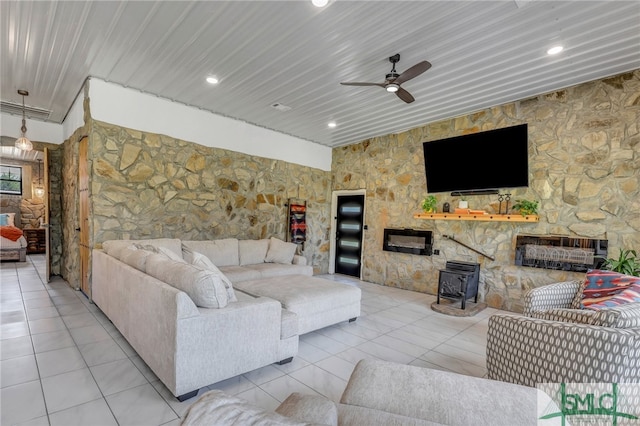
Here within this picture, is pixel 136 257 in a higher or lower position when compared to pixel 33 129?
lower

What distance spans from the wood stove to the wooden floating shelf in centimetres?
73

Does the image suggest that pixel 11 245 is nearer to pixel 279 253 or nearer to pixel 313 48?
pixel 279 253

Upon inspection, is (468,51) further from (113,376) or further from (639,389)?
(113,376)

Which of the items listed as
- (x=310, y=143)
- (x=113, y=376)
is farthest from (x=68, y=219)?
(x=310, y=143)

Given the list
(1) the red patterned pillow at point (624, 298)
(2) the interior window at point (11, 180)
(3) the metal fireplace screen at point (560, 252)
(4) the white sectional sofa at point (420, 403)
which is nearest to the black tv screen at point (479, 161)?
(3) the metal fireplace screen at point (560, 252)

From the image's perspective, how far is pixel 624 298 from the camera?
211 centimetres

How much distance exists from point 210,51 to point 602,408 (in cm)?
395

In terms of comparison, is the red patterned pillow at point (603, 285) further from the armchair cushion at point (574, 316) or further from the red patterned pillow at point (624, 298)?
the armchair cushion at point (574, 316)

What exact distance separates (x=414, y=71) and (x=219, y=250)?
11.7 feet

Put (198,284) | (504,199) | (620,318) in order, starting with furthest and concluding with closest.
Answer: (504,199), (198,284), (620,318)

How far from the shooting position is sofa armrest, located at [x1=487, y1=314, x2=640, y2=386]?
4.62ft

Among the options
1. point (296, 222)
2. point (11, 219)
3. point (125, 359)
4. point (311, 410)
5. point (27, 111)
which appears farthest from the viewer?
point (11, 219)

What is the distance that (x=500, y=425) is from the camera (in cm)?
92

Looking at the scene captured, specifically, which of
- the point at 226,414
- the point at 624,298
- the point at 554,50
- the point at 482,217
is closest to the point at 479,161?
the point at 482,217
